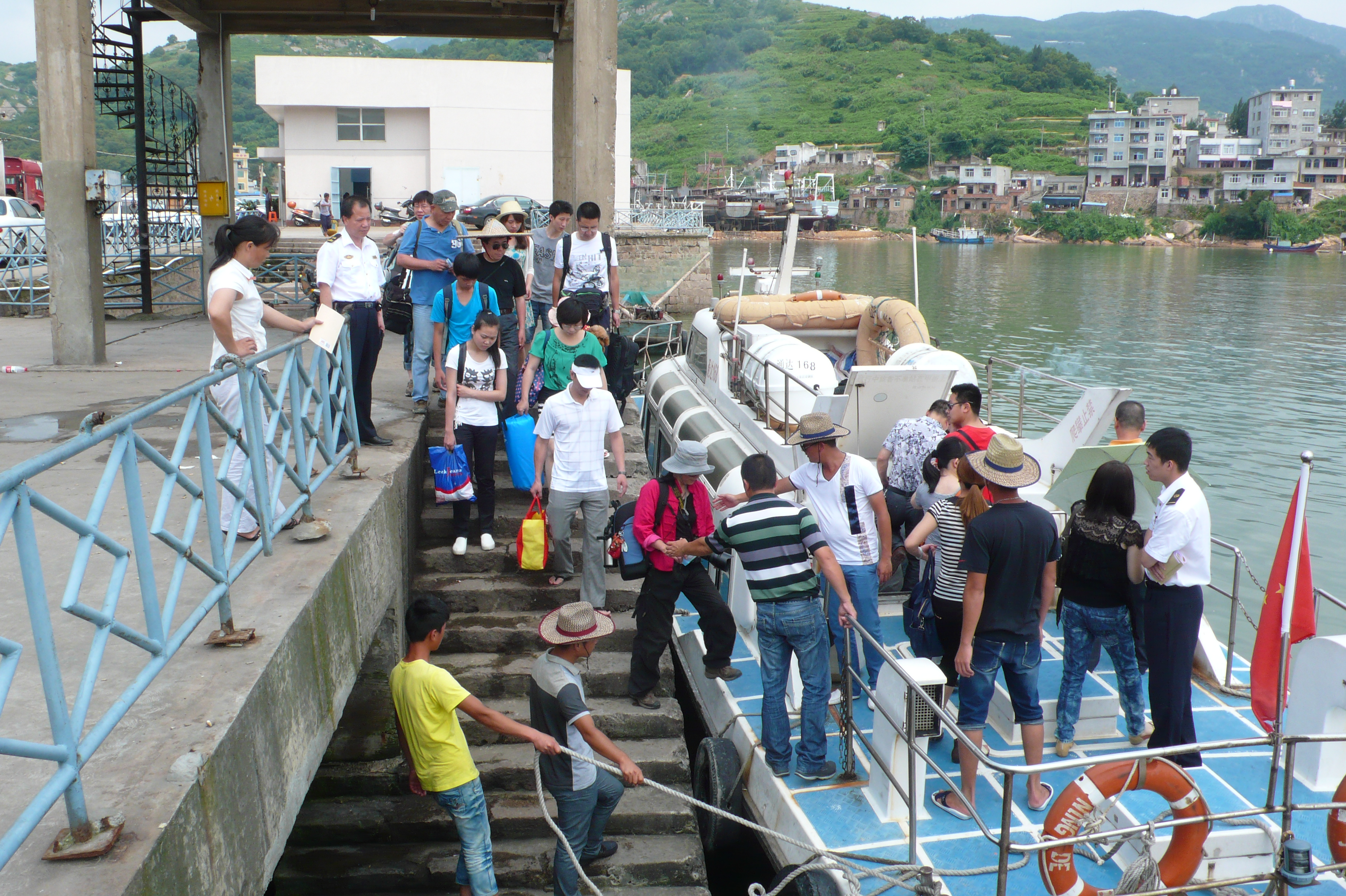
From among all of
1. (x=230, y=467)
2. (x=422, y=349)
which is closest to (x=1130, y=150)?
(x=422, y=349)

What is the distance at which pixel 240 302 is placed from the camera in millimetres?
4930

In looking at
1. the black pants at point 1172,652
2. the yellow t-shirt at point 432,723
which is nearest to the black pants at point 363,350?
the yellow t-shirt at point 432,723

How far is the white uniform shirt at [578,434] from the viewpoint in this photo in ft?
21.6

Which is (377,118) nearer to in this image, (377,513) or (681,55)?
(377,513)

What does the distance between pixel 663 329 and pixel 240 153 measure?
111m

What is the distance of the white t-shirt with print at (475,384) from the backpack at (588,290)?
4.65 ft

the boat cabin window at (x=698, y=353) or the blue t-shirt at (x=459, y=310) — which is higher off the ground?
the blue t-shirt at (x=459, y=310)

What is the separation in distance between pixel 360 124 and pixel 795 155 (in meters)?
Result: 84.0

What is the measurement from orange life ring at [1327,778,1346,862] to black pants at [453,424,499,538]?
5.33m

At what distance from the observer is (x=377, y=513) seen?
590 centimetres

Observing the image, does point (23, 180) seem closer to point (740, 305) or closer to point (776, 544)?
point (740, 305)

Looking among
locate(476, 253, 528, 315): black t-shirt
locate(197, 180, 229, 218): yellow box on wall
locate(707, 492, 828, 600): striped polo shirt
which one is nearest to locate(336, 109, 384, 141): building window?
locate(197, 180, 229, 218): yellow box on wall

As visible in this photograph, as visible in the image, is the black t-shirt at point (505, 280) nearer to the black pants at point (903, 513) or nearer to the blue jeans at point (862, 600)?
the black pants at point (903, 513)

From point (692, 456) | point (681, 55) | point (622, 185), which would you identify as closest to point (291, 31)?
point (692, 456)
